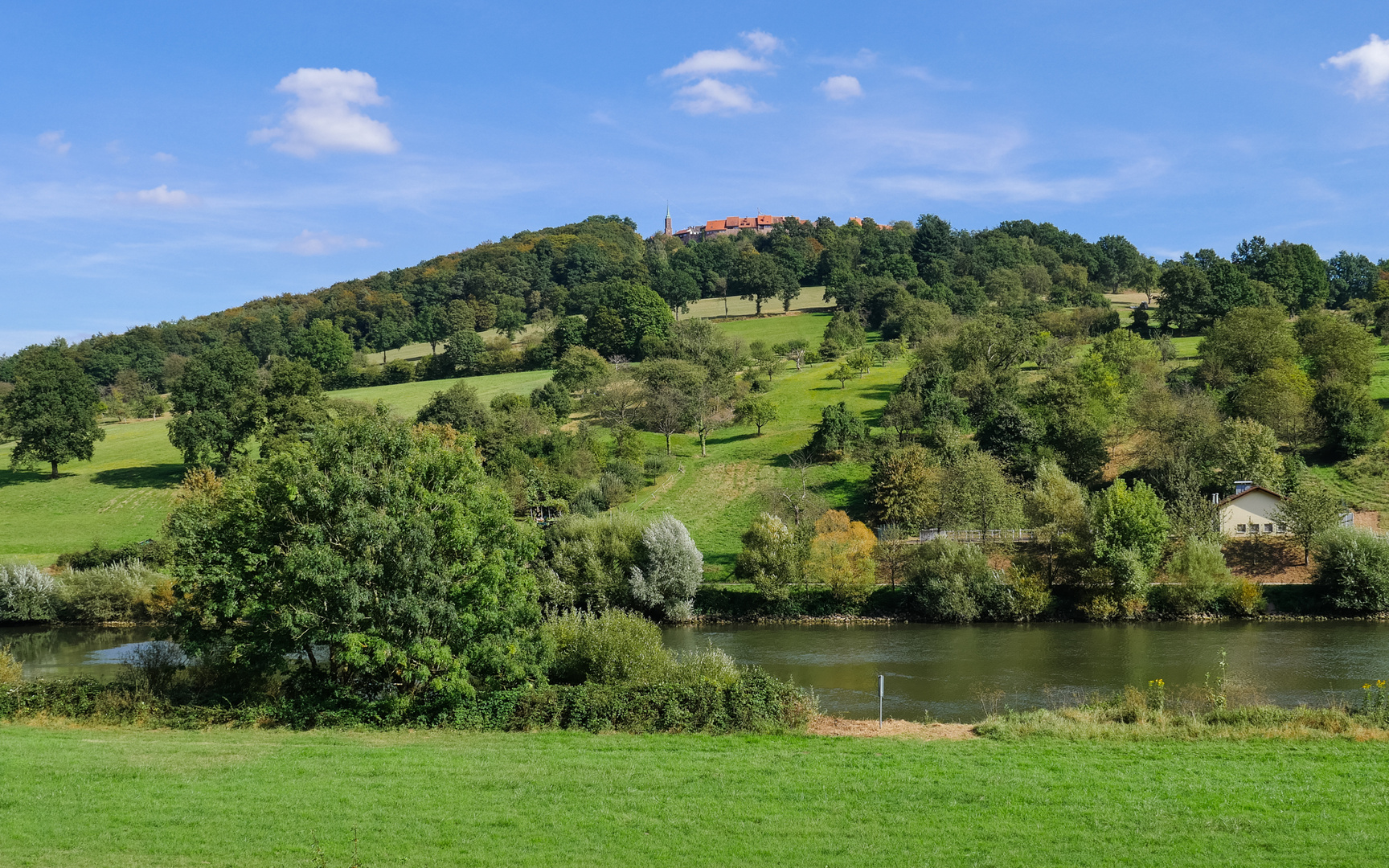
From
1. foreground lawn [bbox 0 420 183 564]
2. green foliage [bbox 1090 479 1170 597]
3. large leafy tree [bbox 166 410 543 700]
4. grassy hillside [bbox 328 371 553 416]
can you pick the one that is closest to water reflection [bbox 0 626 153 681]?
foreground lawn [bbox 0 420 183 564]

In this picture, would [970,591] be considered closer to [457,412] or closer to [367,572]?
[367,572]

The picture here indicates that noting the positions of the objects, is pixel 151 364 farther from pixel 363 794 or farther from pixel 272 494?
pixel 363 794

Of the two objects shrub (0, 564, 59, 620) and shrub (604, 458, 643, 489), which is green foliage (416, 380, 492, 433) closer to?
shrub (604, 458, 643, 489)

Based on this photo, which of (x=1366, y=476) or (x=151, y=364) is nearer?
(x=1366, y=476)

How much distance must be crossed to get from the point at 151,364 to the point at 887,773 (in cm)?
12348

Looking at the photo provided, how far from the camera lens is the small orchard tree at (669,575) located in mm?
44656

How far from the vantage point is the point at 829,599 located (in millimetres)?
45406

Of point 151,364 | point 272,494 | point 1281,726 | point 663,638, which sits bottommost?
point 663,638

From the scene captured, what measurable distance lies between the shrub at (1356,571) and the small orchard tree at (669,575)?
27904 millimetres

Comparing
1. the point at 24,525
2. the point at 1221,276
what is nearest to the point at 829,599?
the point at 24,525

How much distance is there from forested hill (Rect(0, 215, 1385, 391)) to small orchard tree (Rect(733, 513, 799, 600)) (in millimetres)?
55474

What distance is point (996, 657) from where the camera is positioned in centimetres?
3500

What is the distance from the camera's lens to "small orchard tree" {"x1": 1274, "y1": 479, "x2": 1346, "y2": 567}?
4538 centimetres

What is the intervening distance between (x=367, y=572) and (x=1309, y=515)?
4363 centimetres
